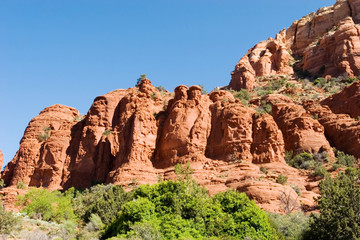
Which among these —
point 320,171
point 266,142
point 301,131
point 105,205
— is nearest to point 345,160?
point 320,171

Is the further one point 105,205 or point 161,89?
point 161,89

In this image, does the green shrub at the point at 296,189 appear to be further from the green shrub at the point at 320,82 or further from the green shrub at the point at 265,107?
the green shrub at the point at 320,82

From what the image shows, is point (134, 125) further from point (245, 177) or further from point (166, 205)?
point (166, 205)

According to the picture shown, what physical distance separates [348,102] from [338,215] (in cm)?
2798

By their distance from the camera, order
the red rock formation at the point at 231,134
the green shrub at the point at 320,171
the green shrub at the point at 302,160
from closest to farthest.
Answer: the green shrub at the point at 320,171 → the green shrub at the point at 302,160 → the red rock formation at the point at 231,134

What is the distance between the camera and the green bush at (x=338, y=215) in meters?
24.3

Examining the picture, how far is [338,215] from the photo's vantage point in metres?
25.2

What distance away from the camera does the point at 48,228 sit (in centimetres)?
2842

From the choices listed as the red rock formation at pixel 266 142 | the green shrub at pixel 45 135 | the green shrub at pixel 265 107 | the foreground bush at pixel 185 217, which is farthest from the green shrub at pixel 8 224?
the green shrub at pixel 265 107

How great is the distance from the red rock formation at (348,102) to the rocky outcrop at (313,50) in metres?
15.6

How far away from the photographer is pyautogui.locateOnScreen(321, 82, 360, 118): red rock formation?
4878cm

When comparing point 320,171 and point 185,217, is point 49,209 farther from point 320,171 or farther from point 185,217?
point 320,171

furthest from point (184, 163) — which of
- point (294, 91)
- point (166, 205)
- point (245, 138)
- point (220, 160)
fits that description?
point (294, 91)

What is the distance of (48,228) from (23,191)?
18245 mm
